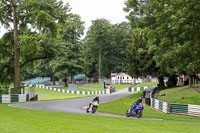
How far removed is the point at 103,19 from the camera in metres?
88.3

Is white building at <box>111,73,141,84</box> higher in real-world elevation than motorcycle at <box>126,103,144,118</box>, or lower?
higher

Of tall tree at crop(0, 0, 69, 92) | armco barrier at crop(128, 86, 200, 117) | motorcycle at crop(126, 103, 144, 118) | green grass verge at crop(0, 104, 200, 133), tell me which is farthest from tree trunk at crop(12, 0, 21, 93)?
green grass verge at crop(0, 104, 200, 133)

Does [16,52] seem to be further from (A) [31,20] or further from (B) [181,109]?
(B) [181,109]

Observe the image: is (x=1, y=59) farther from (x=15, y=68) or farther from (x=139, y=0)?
(x=139, y=0)

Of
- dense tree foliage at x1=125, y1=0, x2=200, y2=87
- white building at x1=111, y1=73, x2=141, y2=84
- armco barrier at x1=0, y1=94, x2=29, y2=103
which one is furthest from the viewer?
white building at x1=111, y1=73, x2=141, y2=84

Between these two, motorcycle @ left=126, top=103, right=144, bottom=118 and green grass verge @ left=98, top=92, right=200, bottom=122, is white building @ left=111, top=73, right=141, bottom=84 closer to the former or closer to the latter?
green grass verge @ left=98, top=92, right=200, bottom=122

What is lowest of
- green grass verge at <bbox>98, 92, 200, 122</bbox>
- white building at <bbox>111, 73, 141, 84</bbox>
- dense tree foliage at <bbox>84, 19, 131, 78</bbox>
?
green grass verge at <bbox>98, 92, 200, 122</bbox>

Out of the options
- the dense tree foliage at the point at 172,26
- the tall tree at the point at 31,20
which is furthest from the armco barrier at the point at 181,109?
the tall tree at the point at 31,20

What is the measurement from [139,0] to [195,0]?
6.95m

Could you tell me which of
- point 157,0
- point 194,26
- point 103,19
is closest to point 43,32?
point 157,0

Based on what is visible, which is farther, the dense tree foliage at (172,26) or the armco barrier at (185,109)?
the armco barrier at (185,109)

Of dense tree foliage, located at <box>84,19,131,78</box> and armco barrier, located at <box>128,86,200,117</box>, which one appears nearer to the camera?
armco barrier, located at <box>128,86,200,117</box>

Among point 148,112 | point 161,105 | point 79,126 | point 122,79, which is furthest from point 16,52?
point 122,79

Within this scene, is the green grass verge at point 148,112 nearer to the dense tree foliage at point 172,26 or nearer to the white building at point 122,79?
the dense tree foliage at point 172,26
